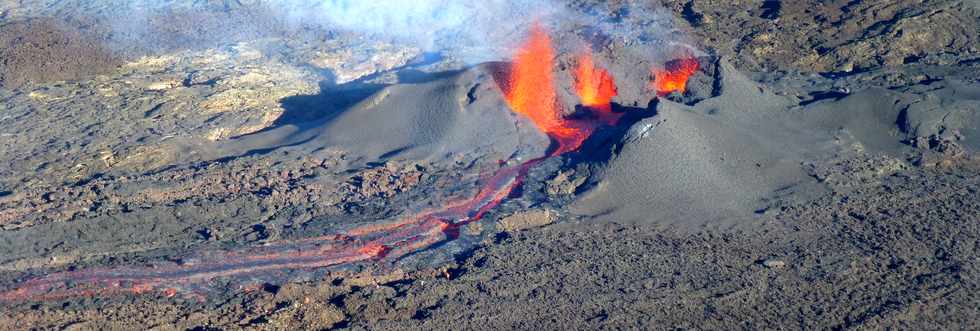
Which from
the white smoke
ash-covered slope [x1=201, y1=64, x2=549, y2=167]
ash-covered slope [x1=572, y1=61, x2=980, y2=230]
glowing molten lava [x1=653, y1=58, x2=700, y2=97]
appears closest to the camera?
ash-covered slope [x1=572, y1=61, x2=980, y2=230]

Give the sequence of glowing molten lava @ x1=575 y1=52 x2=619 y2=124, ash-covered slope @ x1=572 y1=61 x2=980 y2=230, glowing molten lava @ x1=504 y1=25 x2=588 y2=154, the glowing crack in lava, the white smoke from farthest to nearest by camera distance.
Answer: the white smoke
glowing molten lava @ x1=575 y1=52 x2=619 y2=124
glowing molten lava @ x1=504 y1=25 x2=588 y2=154
ash-covered slope @ x1=572 y1=61 x2=980 y2=230
the glowing crack in lava

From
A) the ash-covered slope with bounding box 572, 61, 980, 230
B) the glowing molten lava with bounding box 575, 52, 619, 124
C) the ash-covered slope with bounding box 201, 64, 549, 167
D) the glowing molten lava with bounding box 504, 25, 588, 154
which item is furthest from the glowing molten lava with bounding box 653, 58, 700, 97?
the ash-covered slope with bounding box 201, 64, 549, 167

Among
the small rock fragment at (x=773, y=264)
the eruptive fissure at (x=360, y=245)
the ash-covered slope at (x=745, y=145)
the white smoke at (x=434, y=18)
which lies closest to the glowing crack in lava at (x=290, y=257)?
the eruptive fissure at (x=360, y=245)

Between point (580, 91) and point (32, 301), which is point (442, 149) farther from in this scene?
point (32, 301)

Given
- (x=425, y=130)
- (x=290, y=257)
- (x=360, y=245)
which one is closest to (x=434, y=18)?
(x=425, y=130)

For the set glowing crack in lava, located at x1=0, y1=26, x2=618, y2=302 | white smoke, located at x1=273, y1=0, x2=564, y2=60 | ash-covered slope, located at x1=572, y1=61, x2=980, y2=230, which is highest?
ash-covered slope, located at x1=572, y1=61, x2=980, y2=230

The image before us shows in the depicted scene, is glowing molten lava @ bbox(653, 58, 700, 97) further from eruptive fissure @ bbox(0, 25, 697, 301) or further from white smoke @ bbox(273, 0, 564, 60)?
white smoke @ bbox(273, 0, 564, 60)

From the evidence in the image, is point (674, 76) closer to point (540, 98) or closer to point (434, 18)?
point (540, 98)

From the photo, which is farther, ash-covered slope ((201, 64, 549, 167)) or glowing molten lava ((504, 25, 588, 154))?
glowing molten lava ((504, 25, 588, 154))
